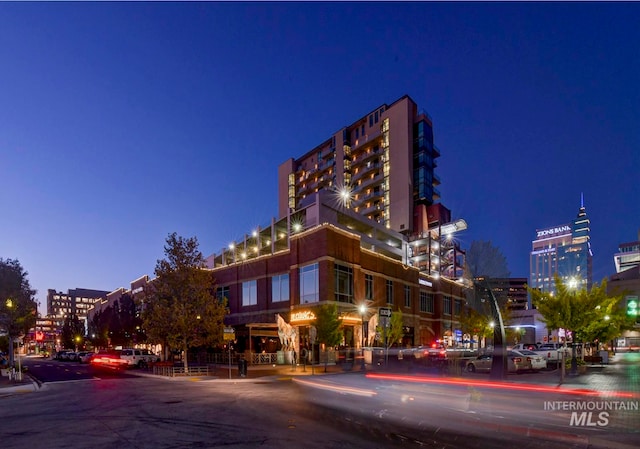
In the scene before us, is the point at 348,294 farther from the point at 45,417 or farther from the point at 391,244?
the point at 391,244

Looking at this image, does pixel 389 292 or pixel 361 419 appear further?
pixel 389 292

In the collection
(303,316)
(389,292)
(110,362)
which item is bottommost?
(110,362)

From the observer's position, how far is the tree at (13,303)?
119ft

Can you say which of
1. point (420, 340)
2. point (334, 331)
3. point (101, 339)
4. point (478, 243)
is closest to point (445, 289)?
point (420, 340)

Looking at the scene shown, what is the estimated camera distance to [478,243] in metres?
23.2

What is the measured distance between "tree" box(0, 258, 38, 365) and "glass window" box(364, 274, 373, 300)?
3026cm

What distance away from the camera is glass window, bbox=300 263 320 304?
42.4m

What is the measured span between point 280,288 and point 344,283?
7217 millimetres

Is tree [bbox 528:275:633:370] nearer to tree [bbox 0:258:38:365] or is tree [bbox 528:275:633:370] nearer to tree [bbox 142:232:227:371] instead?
tree [bbox 142:232:227:371]

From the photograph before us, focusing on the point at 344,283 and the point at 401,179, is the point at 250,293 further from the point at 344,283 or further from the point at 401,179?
the point at 401,179

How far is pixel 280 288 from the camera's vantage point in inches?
1860

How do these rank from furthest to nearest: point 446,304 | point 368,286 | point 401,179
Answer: point 401,179
point 446,304
point 368,286

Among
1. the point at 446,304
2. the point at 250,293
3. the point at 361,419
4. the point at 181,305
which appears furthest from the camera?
the point at 446,304

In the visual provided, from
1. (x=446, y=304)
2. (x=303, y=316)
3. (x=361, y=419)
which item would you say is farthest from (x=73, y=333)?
(x=361, y=419)
